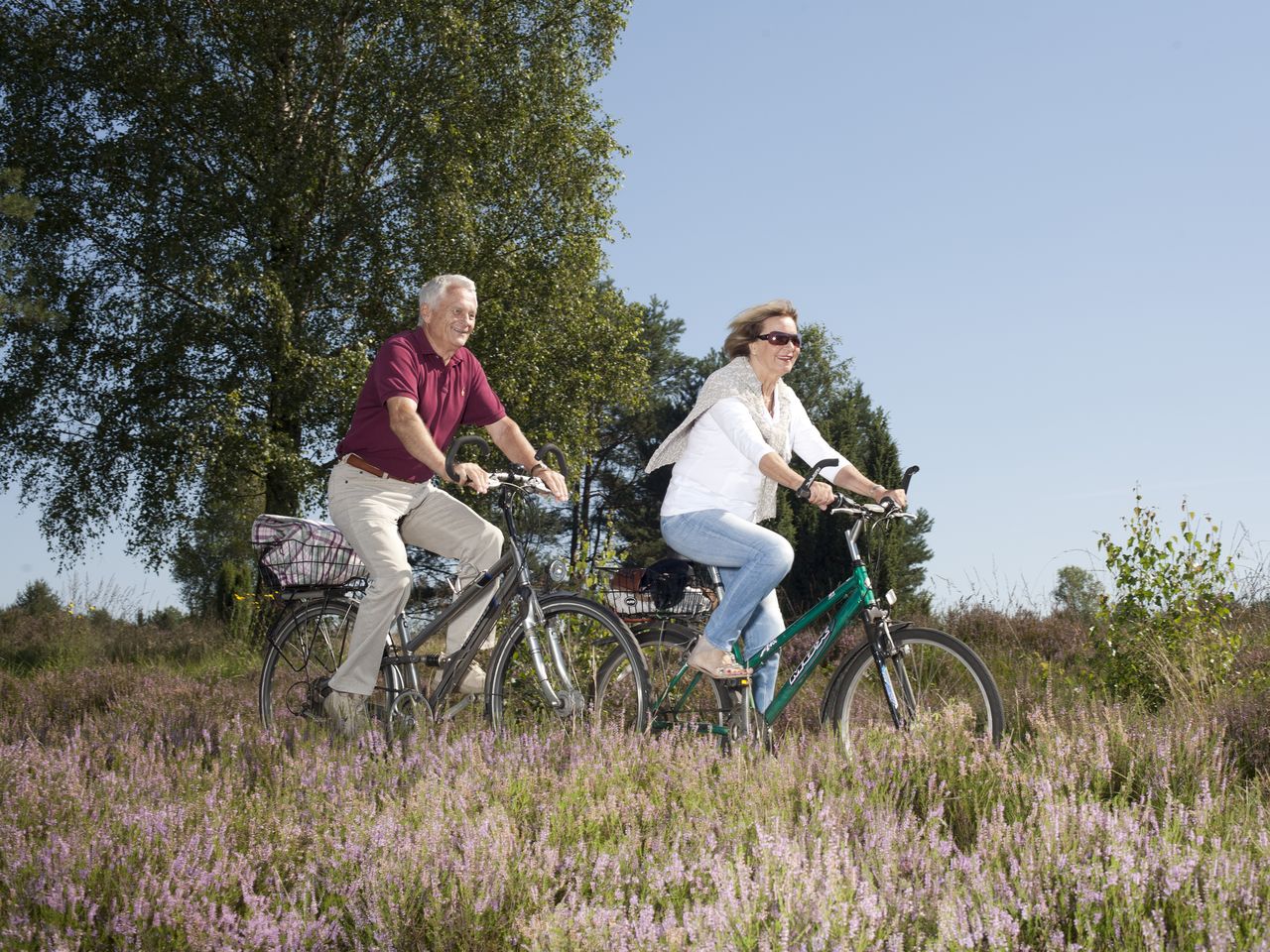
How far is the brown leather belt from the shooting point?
19.2 feet

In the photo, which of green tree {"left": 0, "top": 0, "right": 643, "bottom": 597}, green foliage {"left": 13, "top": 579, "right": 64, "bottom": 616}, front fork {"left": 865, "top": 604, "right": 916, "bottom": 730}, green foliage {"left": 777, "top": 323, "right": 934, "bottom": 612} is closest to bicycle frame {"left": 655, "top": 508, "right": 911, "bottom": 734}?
front fork {"left": 865, "top": 604, "right": 916, "bottom": 730}

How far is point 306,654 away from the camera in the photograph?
6555 mm

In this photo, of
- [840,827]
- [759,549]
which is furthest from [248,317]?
[840,827]

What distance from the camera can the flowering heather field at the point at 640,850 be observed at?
2893mm

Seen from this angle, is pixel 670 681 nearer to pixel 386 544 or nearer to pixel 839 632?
pixel 839 632

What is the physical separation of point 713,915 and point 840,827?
1.06 meters

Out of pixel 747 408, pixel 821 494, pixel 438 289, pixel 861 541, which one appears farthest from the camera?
pixel 861 541

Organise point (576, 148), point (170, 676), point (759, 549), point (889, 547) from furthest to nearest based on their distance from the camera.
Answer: point (889, 547), point (576, 148), point (170, 676), point (759, 549)

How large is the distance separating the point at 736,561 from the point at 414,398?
172 cm

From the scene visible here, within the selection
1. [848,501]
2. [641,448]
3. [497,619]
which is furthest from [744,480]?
[641,448]

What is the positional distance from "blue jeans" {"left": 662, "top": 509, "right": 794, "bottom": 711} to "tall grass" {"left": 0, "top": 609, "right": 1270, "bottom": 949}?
22.4 inches

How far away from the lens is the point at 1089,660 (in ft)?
27.1

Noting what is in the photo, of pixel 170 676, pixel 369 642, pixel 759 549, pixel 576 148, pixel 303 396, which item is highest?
pixel 576 148

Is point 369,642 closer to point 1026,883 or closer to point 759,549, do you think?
point 759,549
